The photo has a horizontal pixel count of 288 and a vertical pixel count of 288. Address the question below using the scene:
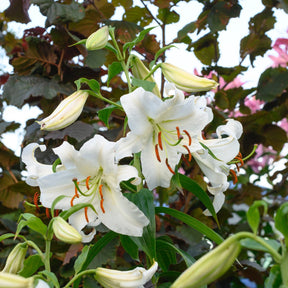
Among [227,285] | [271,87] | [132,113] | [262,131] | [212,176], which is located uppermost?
[132,113]

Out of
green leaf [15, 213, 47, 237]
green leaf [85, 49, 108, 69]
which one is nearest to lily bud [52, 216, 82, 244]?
green leaf [15, 213, 47, 237]

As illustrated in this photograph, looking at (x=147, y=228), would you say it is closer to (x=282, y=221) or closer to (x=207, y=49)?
(x=282, y=221)

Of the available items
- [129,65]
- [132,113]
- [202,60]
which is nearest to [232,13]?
[202,60]

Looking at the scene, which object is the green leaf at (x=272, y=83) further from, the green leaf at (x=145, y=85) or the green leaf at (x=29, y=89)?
the green leaf at (x=145, y=85)

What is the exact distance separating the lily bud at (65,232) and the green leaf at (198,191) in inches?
9.2

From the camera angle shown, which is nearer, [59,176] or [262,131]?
[59,176]

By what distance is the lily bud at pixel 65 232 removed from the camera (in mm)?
399

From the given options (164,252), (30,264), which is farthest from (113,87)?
(30,264)

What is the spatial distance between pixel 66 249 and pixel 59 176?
43cm

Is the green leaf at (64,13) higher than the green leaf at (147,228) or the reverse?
higher

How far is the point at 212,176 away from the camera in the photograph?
0.60 m

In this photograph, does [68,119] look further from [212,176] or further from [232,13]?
[232,13]

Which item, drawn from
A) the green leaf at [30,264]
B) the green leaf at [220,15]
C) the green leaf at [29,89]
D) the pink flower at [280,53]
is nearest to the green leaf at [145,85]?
the green leaf at [30,264]

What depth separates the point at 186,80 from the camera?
0.57 metres
